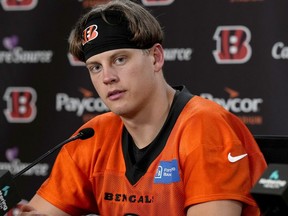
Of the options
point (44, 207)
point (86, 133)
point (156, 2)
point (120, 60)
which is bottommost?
point (44, 207)

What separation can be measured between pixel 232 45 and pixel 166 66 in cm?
39

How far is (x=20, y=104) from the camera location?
422 cm

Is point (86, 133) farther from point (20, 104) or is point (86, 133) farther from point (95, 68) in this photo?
point (20, 104)

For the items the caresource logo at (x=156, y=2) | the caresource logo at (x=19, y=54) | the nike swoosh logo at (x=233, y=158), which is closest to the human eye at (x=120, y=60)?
the nike swoosh logo at (x=233, y=158)

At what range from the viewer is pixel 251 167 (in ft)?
7.40

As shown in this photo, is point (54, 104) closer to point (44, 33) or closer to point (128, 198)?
point (44, 33)

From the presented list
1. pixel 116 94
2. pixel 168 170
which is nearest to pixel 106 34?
pixel 116 94

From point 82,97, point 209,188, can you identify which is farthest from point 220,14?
point 209,188

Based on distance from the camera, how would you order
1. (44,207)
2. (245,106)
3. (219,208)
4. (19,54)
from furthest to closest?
(19,54) < (245,106) < (44,207) < (219,208)

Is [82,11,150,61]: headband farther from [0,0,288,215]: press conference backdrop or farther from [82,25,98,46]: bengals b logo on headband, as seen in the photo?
[0,0,288,215]: press conference backdrop

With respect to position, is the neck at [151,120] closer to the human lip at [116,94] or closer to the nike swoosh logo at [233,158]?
the human lip at [116,94]

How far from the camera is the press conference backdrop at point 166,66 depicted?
369 cm

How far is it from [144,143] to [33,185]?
1.92 m

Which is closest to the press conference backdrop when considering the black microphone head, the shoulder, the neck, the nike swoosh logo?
the shoulder
